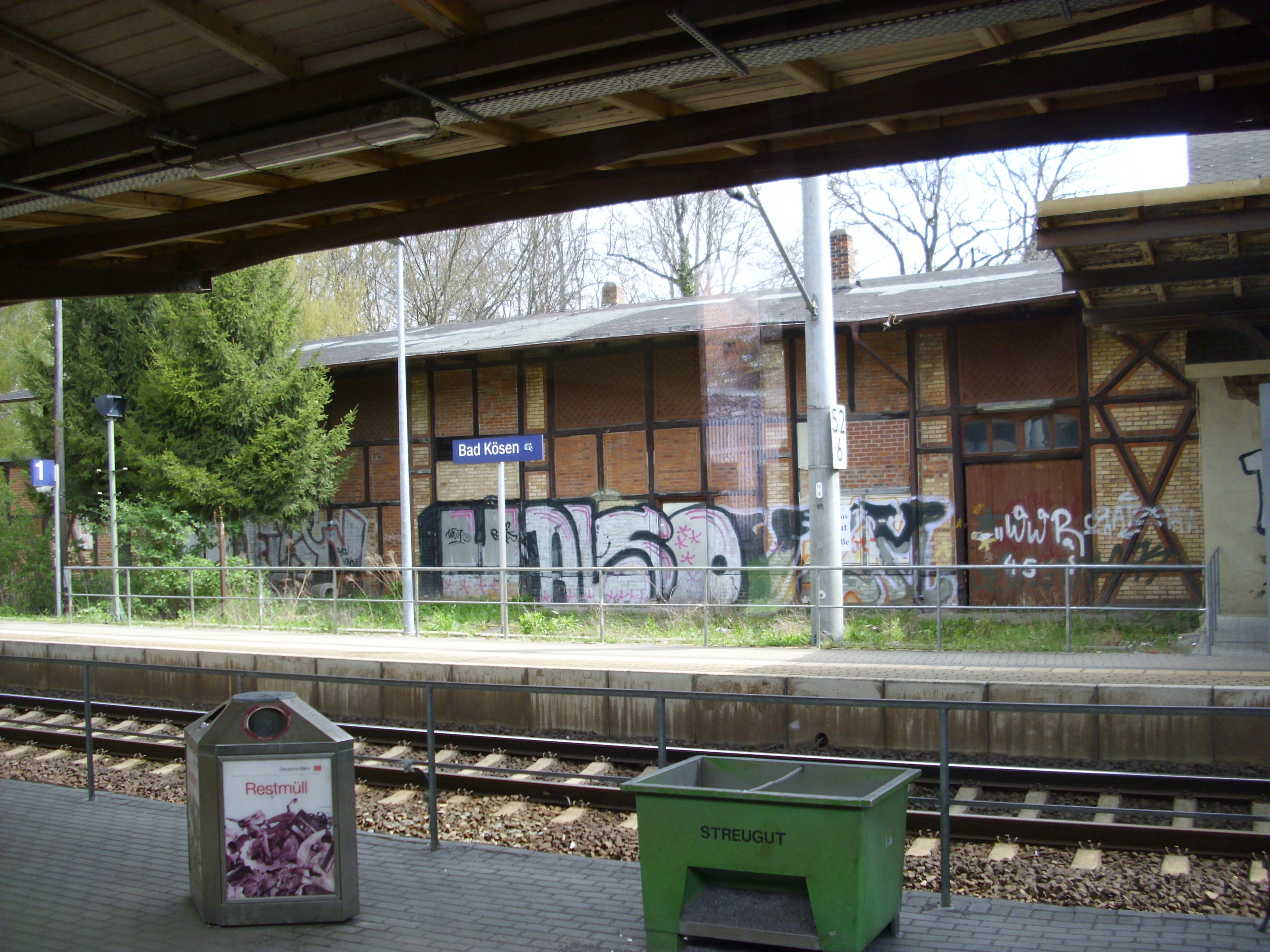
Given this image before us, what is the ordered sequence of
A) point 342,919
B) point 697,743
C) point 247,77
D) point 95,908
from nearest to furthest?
point 247,77, point 342,919, point 95,908, point 697,743

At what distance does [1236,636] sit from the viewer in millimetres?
13672

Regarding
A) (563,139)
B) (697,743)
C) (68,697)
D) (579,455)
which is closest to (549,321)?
(579,455)

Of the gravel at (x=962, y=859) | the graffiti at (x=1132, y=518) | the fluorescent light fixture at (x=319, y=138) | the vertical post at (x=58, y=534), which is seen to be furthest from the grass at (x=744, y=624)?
the fluorescent light fixture at (x=319, y=138)

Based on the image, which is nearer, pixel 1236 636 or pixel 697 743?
pixel 697 743

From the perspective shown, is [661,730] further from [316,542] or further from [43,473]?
[43,473]

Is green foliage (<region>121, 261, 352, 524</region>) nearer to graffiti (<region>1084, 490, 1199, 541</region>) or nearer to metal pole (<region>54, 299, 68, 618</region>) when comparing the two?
metal pole (<region>54, 299, 68, 618</region>)

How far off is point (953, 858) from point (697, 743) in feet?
13.7

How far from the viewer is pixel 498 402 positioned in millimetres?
21922

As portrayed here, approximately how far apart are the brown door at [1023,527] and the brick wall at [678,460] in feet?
15.8

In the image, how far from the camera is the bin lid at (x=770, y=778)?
5230 millimetres

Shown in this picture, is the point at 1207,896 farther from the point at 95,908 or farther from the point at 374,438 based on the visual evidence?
the point at 374,438

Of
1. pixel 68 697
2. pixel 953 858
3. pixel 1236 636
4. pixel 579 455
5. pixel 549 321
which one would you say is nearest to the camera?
pixel 953 858

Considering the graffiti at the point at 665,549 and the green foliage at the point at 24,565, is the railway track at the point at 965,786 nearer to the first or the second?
the graffiti at the point at 665,549

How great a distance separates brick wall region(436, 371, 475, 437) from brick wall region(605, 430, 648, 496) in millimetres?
3245
